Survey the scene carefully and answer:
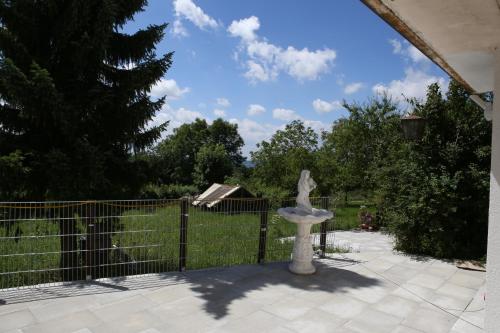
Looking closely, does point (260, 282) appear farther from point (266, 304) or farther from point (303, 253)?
point (303, 253)

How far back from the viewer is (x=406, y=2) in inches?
72.6

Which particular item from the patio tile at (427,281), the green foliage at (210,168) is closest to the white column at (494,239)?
the patio tile at (427,281)

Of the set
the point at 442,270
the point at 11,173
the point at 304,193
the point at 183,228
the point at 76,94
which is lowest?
the point at 442,270

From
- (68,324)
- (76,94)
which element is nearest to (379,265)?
(68,324)

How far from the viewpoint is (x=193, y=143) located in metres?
38.0

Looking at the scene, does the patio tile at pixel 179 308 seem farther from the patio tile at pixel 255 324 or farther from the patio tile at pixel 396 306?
the patio tile at pixel 396 306

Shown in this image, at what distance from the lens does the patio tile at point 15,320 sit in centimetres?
407

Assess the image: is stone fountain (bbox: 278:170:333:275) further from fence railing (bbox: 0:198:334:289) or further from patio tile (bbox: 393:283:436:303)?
patio tile (bbox: 393:283:436:303)

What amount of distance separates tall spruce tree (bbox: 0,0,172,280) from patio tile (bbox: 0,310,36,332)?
133 centimetres

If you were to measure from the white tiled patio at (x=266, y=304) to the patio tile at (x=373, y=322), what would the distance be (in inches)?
0.5

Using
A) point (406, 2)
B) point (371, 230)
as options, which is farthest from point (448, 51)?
point (371, 230)

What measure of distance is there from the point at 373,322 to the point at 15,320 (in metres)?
4.35

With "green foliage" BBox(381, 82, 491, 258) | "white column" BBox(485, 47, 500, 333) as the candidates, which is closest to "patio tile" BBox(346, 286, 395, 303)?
"green foliage" BBox(381, 82, 491, 258)

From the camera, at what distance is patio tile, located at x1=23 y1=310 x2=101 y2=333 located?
13.3ft
